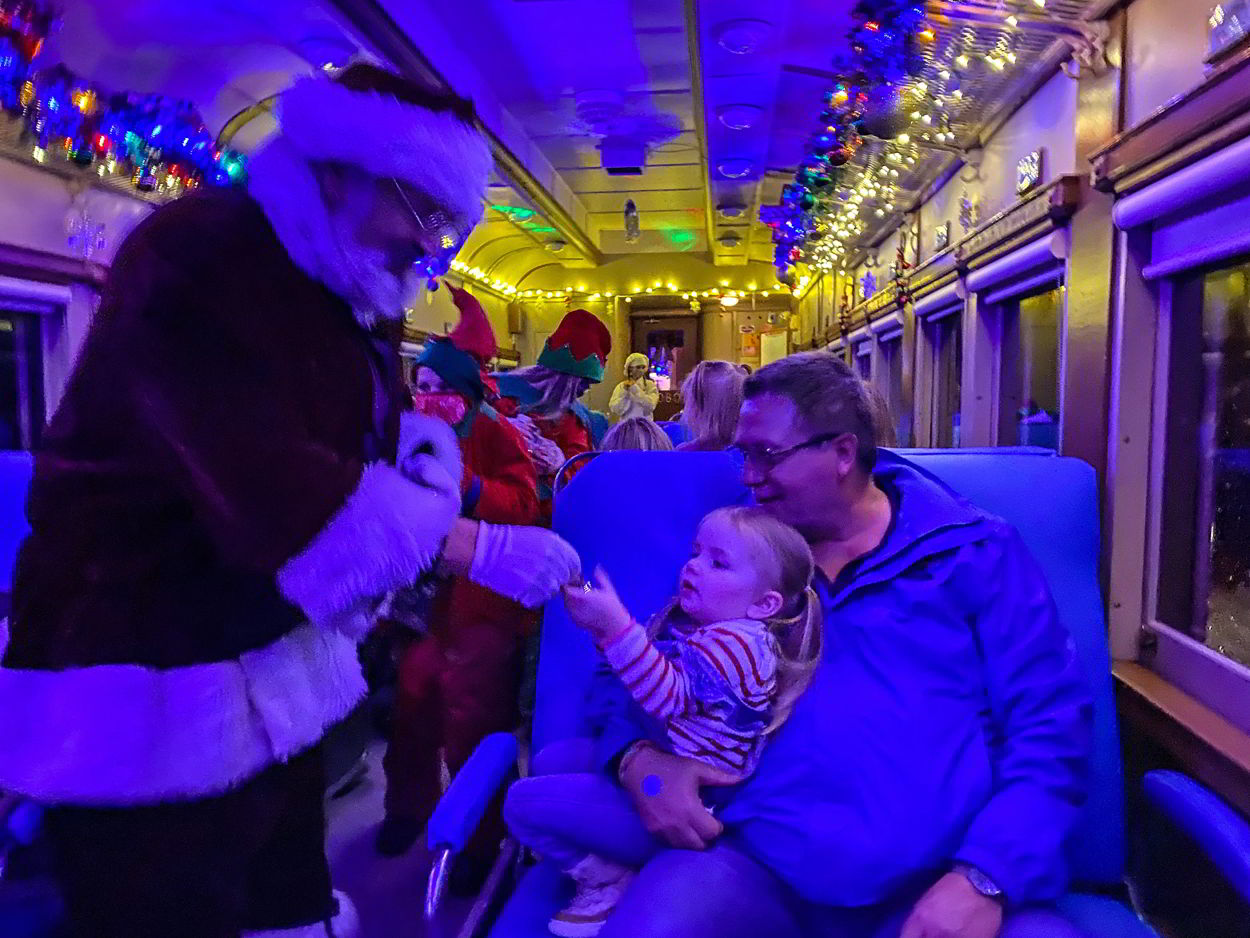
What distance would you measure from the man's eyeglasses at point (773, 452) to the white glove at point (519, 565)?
46 cm

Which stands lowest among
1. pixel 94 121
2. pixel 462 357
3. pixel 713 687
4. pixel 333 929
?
pixel 333 929

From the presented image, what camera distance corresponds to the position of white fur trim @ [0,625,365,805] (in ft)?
3.63

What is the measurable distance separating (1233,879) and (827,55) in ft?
17.5

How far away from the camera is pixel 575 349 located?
357 centimetres

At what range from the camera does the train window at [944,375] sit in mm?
5176

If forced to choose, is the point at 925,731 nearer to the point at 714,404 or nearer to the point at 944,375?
the point at 714,404

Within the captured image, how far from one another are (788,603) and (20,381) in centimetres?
363

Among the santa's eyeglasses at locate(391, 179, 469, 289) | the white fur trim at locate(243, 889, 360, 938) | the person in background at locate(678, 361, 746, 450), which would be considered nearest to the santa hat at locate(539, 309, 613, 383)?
the person in background at locate(678, 361, 746, 450)

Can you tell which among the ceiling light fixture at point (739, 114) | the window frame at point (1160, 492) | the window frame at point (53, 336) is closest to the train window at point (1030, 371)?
the window frame at point (1160, 492)

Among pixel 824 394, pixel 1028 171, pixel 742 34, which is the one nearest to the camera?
pixel 824 394

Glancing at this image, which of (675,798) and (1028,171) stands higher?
(1028,171)

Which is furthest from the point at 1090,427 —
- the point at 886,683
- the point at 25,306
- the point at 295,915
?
the point at 25,306

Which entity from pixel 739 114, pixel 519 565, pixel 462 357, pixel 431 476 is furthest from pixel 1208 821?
pixel 739 114

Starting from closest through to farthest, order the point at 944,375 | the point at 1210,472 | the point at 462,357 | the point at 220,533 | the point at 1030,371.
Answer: the point at 220,533, the point at 1210,472, the point at 462,357, the point at 1030,371, the point at 944,375
